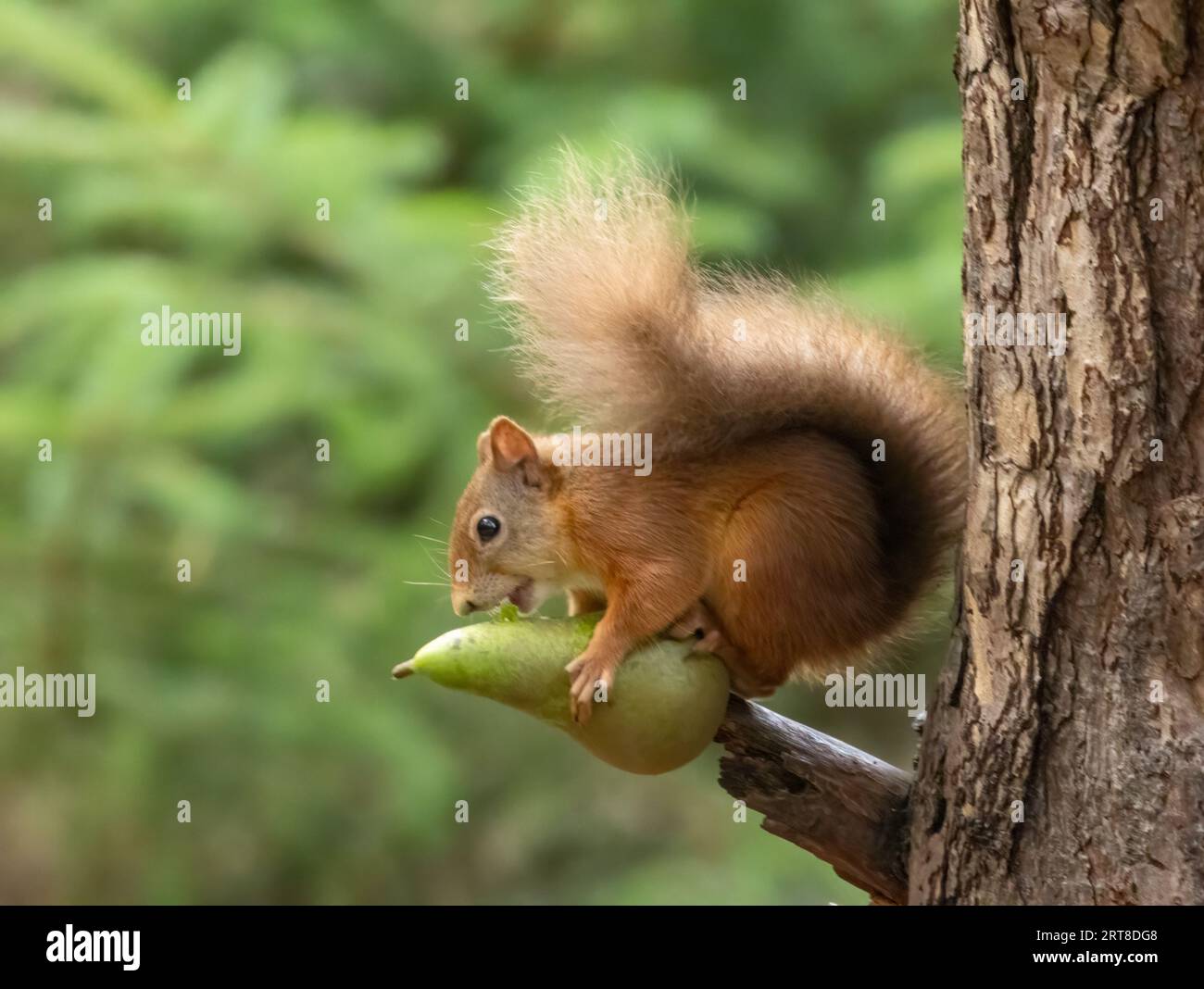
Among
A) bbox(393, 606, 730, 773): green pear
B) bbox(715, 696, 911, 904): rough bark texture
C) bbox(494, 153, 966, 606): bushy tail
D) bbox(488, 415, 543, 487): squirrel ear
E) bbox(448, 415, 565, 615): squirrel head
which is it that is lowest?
bbox(715, 696, 911, 904): rough bark texture

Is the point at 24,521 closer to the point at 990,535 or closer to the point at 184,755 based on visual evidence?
the point at 184,755

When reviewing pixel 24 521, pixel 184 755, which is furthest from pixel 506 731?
pixel 24 521

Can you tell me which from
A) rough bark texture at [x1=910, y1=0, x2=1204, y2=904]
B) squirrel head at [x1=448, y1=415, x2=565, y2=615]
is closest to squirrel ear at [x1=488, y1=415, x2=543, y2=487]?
squirrel head at [x1=448, y1=415, x2=565, y2=615]

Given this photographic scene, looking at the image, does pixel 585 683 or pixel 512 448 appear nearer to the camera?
pixel 585 683

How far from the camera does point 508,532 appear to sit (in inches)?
72.5

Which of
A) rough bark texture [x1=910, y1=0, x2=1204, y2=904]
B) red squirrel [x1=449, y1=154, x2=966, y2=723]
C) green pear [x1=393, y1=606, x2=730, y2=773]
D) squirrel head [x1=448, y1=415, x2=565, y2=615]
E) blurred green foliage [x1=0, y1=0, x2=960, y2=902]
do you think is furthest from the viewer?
blurred green foliage [x1=0, y1=0, x2=960, y2=902]

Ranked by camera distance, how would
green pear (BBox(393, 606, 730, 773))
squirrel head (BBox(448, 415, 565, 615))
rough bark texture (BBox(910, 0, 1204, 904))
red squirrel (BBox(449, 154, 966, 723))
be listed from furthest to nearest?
1. squirrel head (BBox(448, 415, 565, 615))
2. red squirrel (BBox(449, 154, 966, 723))
3. green pear (BBox(393, 606, 730, 773))
4. rough bark texture (BBox(910, 0, 1204, 904))

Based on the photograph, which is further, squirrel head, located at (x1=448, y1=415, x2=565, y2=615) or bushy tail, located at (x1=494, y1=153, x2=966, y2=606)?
squirrel head, located at (x1=448, y1=415, x2=565, y2=615)

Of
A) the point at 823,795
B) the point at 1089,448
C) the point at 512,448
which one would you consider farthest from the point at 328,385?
the point at 1089,448

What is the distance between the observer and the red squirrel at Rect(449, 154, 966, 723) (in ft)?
5.64

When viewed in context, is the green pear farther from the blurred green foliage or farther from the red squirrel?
the blurred green foliage

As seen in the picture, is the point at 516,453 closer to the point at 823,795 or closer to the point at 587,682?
the point at 587,682

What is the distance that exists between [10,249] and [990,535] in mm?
3887

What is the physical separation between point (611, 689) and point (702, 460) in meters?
0.34
